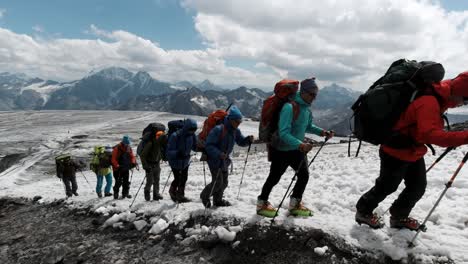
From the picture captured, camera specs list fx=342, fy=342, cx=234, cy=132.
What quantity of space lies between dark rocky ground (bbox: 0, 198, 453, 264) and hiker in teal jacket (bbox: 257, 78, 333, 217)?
2.82 feet

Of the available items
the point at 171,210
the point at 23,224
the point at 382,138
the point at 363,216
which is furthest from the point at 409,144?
the point at 23,224

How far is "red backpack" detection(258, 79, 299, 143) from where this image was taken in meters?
6.83

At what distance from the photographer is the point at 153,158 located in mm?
11594

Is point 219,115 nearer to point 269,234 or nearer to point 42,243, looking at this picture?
point 269,234

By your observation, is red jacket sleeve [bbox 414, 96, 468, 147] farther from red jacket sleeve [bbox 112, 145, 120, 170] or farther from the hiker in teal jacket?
red jacket sleeve [bbox 112, 145, 120, 170]

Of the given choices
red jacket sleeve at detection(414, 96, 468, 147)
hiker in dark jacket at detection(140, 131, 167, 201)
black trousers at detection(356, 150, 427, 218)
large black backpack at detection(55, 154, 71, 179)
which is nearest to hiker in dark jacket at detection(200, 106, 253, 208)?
black trousers at detection(356, 150, 427, 218)

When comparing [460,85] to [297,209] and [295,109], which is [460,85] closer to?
[295,109]

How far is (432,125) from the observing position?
4879 mm

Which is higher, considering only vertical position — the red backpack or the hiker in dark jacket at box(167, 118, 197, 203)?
the red backpack

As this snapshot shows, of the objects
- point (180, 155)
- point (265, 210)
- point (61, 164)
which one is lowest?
point (61, 164)

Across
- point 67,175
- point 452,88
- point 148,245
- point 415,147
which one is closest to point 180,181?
point 148,245

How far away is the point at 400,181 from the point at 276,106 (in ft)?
8.75

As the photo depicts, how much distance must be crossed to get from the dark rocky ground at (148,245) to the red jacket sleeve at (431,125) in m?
2.04

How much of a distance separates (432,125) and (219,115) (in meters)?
4.97
